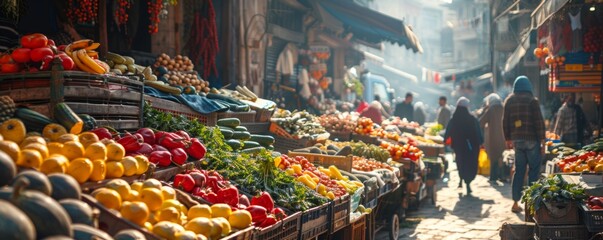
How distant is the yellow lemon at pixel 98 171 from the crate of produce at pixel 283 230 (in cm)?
113

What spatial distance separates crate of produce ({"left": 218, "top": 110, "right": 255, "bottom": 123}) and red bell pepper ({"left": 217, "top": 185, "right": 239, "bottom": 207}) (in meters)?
4.56

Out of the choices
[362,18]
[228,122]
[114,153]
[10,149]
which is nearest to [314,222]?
[114,153]

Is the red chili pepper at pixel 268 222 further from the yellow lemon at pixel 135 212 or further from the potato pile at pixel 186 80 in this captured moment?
the potato pile at pixel 186 80

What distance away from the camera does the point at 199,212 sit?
544 cm

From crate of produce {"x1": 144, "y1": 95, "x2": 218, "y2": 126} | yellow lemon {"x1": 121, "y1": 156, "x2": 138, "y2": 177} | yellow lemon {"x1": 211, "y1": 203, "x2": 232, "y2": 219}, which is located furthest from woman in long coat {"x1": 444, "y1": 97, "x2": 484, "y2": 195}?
yellow lemon {"x1": 121, "y1": 156, "x2": 138, "y2": 177}

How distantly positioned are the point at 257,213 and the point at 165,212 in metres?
1.11

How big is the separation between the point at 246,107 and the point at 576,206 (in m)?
5.26

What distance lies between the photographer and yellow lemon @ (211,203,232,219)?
562 centimetres

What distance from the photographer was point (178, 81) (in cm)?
1109

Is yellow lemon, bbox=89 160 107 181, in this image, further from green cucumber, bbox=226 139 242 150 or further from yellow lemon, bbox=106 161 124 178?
green cucumber, bbox=226 139 242 150

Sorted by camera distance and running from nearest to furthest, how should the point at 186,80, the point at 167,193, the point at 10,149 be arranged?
the point at 10,149 → the point at 167,193 → the point at 186,80

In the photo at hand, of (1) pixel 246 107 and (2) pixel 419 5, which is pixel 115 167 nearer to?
(1) pixel 246 107

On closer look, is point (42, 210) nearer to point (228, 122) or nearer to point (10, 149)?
point (10, 149)

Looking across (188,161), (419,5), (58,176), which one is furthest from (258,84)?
(419,5)
